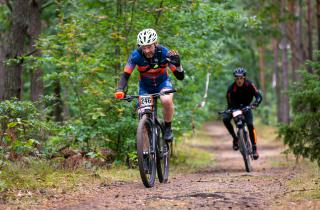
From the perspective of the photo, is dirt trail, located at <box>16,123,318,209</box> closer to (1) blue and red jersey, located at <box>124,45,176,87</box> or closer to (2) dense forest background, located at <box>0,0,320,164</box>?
(1) blue and red jersey, located at <box>124,45,176,87</box>

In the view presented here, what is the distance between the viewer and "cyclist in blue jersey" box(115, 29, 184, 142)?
873 cm

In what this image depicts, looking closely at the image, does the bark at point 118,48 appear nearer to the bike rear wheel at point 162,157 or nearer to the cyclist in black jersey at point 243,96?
the cyclist in black jersey at point 243,96

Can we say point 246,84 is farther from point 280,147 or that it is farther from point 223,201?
point 280,147

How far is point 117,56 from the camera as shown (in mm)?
12602

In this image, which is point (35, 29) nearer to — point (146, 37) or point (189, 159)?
point (146, 37)

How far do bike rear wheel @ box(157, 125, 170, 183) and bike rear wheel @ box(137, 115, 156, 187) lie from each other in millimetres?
288

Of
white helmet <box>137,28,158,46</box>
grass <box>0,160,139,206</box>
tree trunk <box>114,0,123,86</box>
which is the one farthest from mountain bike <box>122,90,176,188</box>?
A: tree trunk <box>114,0,123,86</box>

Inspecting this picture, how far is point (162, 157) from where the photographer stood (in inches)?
372

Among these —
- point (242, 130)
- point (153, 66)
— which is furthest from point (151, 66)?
point (242, 130)

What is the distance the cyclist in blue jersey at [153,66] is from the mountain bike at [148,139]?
0.25 metres

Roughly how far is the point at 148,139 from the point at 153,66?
4.06ft

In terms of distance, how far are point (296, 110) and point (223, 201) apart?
247 inches

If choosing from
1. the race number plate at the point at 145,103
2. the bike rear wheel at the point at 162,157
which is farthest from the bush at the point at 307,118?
the race number plate at the point at 145,103

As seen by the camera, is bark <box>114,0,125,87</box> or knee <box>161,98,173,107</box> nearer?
knee <box>161,98,173,107</box>
